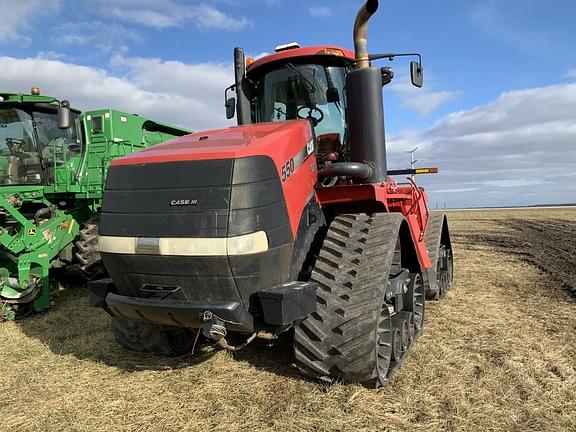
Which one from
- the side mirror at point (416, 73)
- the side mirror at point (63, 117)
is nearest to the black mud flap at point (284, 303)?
the side mirror at point (416, 73)

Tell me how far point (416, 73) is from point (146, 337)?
3.57 metres

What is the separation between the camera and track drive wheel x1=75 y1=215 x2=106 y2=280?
7.54 m

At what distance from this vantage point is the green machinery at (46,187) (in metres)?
6.80

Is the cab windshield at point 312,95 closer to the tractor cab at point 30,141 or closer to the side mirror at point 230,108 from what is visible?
the side mirror at point 230,108

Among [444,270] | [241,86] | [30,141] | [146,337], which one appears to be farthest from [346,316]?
[30,141]

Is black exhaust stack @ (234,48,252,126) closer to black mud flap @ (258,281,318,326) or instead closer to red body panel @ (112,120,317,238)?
red body panel @ (112,120,317,238)

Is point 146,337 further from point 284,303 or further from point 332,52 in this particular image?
point 332,52

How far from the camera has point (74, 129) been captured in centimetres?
877

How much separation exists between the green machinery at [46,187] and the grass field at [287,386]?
3.35 ft

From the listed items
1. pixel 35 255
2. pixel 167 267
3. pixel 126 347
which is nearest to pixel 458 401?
pixel 167 267

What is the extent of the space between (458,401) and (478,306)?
316 centimetres

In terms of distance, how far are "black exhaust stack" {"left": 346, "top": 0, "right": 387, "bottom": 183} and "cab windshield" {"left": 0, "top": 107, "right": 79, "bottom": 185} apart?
5962 mm

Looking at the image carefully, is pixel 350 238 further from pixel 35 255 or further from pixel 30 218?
pixel 30 218

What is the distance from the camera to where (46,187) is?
804 cm
